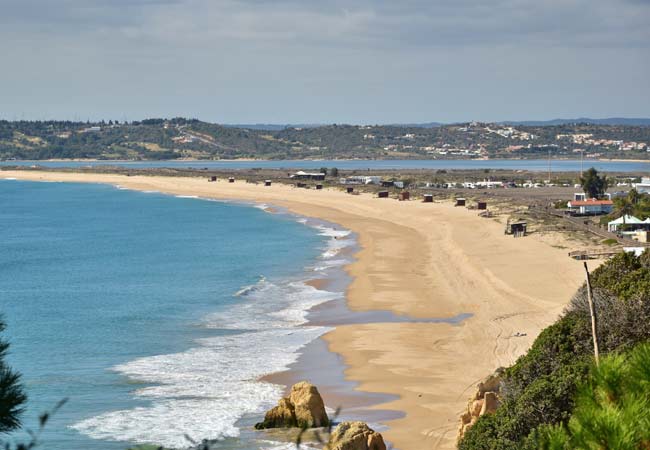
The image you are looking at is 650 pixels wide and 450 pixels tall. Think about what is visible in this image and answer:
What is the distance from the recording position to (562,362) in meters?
16.2

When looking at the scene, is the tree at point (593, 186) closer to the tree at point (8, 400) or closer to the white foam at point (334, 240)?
the white foam at point (334, 240)

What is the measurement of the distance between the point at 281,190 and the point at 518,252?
65920 mm

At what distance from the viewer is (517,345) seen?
1075 inches

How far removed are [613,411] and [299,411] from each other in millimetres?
13067

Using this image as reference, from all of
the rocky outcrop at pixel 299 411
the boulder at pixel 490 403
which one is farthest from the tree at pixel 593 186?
the boulder at pixel 490 403

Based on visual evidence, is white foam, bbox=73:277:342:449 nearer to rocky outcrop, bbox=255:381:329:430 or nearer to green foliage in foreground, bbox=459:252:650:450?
rocky outcrop, bbox=255:381:329:430

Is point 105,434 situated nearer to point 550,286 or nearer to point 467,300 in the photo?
point 467,300

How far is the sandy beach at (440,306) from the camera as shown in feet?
75.2

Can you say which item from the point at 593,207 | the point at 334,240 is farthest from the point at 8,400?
the point at 593,207

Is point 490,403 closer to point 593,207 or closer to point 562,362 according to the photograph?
point 562,362

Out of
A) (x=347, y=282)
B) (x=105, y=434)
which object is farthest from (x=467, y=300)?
(x=105, y=434)

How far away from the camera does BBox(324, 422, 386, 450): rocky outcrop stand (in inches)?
654

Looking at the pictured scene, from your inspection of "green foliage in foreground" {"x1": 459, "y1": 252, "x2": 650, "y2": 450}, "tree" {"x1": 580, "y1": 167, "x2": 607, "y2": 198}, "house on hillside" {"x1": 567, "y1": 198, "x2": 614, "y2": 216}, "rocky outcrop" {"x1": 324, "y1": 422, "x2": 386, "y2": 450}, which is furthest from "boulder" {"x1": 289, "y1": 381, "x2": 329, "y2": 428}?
"tree" {"x1": 580, "y1": 167, "x2": 607, "y2": 198}

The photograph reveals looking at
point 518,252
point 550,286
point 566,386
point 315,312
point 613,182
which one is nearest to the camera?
point 566,386
